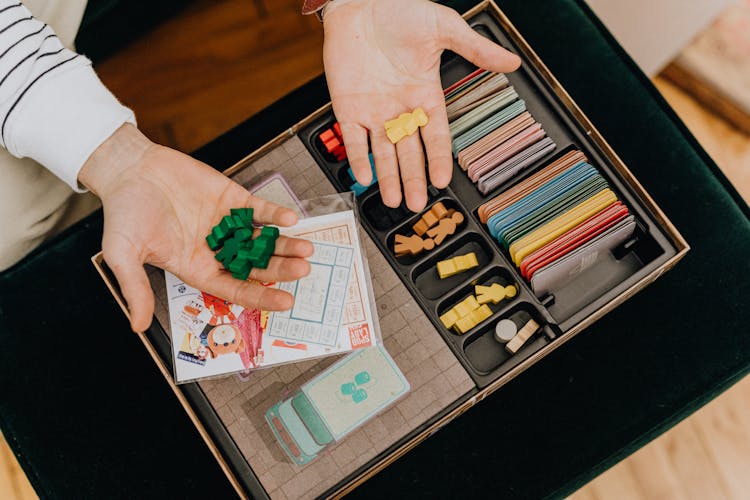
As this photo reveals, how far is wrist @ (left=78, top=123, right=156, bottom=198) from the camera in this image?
129 centimetres

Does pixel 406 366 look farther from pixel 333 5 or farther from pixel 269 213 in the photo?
pixel 333 5

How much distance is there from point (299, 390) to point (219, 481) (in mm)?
339

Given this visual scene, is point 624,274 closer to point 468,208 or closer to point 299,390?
point 468,208

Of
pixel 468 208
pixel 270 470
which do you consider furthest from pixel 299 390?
pixel 468 208

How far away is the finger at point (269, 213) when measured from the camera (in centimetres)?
118

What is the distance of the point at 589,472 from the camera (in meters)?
1.30

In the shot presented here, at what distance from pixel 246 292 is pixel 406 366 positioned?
34 cm

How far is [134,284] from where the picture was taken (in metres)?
1.14

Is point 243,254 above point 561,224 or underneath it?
above

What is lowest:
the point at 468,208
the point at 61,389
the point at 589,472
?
the point at 589,472

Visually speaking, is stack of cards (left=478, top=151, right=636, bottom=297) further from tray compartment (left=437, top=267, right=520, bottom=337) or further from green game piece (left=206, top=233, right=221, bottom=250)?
green game piece (left=206, top=233, right=221, bottom=250)

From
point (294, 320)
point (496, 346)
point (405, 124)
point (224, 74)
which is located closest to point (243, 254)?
point (294, 320)

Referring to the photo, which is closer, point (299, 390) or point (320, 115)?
point (299, 390)

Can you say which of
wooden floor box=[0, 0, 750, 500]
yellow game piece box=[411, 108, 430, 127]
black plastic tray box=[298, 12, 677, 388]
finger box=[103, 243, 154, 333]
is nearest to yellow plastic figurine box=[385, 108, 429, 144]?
yellow game piece box=[411, 108, 430, 127]
